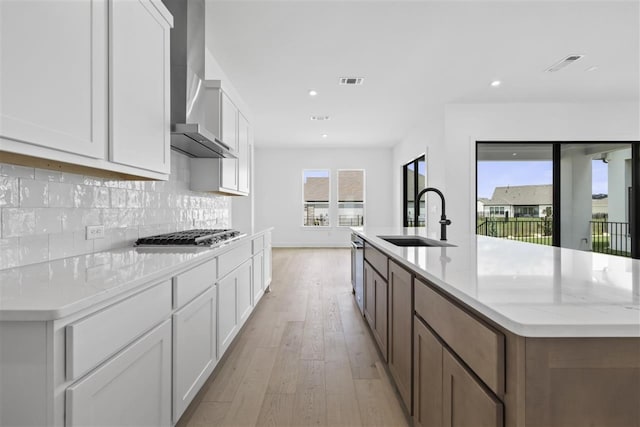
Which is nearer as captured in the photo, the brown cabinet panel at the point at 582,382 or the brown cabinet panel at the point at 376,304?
the brown cabinet panel at the point at 582,382

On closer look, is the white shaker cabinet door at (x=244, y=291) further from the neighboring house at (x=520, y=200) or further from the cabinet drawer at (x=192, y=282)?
the neighboring house at (x=520, y=200)

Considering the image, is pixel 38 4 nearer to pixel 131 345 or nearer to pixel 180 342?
pixel 131 345

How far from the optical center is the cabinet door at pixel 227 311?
2.06 m

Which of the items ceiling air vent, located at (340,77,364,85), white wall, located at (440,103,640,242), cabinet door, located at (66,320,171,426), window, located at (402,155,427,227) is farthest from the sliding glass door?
cabinet door, located at (66,320,171,426)

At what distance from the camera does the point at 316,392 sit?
1.90 m

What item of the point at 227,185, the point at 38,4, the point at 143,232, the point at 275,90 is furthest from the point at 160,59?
the point at 275,90

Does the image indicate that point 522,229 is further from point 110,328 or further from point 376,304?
point 110,328

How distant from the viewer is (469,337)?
2.92ft

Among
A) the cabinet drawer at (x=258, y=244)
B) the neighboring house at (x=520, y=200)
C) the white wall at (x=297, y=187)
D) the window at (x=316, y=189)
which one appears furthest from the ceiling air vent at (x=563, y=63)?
the window at (x=316, y=189)

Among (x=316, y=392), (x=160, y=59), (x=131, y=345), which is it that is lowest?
(x=316, y=392)

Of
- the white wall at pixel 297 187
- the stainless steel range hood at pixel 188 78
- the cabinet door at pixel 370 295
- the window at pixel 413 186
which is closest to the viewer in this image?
the stainless steel range hood at pixel 188 78

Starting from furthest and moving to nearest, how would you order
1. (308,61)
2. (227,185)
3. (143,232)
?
(308,61), (227,185), (143,232)

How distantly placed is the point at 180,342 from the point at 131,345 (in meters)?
0.41

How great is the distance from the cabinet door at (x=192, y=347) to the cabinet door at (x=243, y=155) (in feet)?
6.50
